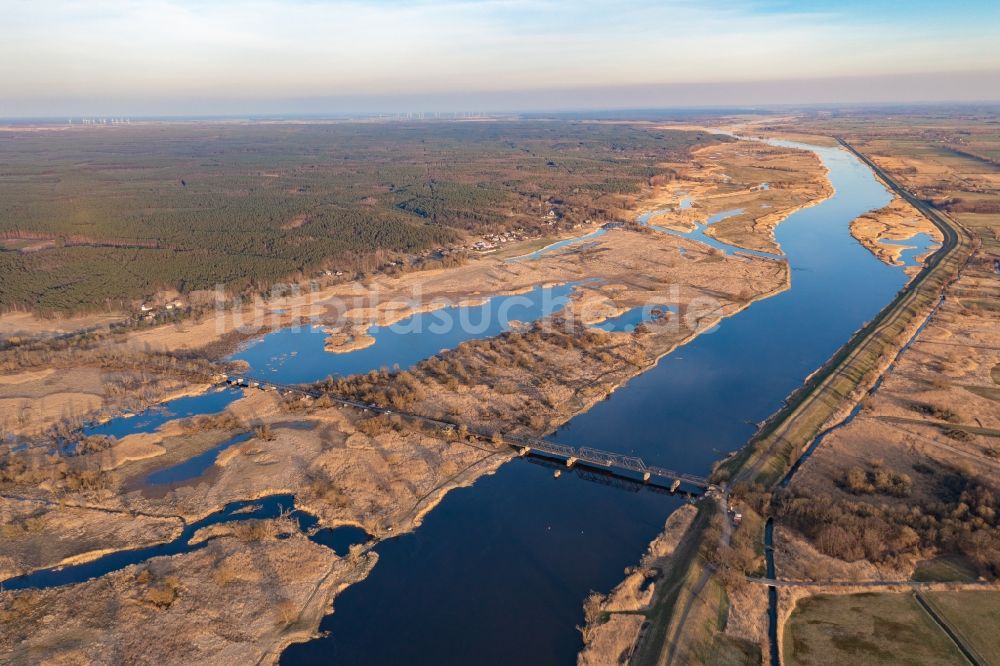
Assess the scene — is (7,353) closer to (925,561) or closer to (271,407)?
(271,407)

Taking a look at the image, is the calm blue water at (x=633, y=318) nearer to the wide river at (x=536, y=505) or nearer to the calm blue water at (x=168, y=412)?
the wide river at (x=536, y=505)

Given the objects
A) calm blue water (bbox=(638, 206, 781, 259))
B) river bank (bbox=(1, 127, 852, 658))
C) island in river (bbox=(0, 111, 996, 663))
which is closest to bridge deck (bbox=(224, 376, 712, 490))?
island in river (bbox=(0, 111, 996, 663))

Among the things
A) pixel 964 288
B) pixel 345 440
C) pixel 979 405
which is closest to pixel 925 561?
pixel 979 405

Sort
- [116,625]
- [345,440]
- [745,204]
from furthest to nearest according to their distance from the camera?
[745,204], [345,440], [116,625]

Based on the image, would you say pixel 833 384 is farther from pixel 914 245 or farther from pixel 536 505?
pixel 914 245

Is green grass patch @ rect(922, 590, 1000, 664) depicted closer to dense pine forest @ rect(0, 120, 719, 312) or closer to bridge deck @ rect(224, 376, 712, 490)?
bridge deck @ rect(224, 376, 712, 490)

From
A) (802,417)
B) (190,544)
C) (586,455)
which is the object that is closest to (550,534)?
(586,455)

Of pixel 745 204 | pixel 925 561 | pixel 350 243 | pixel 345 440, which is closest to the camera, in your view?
pixel 925 561
